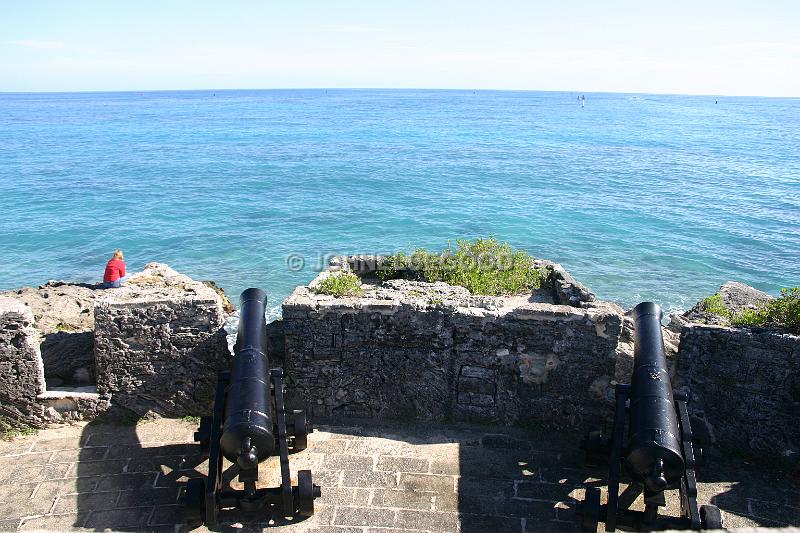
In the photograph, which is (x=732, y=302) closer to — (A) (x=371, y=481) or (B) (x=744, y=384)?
(B) (x=744, y=384)

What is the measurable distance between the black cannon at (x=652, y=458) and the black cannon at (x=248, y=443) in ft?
8.24

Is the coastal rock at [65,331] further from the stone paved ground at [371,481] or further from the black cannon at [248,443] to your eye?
the black cannon at [248,443]

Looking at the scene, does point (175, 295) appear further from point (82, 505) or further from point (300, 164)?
point (300, 164)

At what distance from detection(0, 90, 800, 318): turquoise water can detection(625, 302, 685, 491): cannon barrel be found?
13.3m

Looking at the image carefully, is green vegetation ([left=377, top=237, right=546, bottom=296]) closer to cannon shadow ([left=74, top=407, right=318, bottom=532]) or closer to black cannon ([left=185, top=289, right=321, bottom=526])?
black cannon ([left=185, top=289, right=321, bottom=526])

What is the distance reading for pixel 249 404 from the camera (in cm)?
559

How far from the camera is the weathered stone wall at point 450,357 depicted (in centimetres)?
691

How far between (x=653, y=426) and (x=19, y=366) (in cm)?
631

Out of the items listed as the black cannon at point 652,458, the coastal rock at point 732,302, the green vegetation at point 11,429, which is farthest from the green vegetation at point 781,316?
the green vegetation at point 11,429

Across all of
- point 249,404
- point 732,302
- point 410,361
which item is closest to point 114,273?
point 410,361

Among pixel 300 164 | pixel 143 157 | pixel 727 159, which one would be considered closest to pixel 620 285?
pixel 300 164

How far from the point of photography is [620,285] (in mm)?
20672

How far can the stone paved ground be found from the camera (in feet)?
19.0

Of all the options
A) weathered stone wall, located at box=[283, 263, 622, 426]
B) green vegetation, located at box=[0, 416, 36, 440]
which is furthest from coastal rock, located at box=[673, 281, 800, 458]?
A: green vegetation, located at box=[0, 416, 36, 440]
